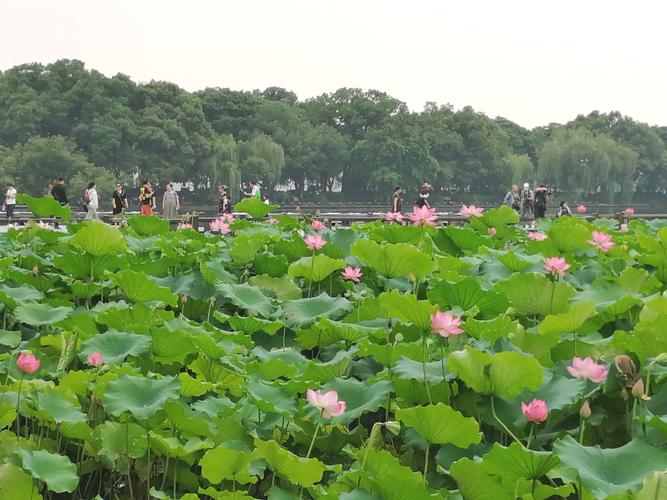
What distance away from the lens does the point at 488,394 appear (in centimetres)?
165

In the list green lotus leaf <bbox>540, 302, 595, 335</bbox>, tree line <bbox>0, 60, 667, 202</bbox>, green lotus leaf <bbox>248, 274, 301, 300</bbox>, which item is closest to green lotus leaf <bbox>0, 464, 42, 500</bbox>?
green lotus leaf <bbox>540, 302, 595, 335</bbox>

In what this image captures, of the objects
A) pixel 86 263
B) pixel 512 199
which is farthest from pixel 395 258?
pixel 512 199

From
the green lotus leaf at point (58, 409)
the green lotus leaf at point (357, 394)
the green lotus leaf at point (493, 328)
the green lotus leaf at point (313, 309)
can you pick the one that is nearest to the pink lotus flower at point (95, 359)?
the green lotus leaf at point (58, 409)

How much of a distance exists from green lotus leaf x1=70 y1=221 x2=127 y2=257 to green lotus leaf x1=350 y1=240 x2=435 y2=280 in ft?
2.58

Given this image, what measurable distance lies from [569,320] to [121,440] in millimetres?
941

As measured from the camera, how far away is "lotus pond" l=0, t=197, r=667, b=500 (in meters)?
1.45

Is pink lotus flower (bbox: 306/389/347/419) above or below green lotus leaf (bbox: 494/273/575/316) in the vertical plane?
below

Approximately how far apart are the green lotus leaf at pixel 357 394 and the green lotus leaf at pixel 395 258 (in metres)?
0.78

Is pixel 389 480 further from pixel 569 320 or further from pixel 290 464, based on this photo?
pixel 569 320

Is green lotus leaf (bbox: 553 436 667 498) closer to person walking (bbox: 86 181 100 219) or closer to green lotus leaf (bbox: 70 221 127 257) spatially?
green lotus leaf (bbox: 70 221 127 257)

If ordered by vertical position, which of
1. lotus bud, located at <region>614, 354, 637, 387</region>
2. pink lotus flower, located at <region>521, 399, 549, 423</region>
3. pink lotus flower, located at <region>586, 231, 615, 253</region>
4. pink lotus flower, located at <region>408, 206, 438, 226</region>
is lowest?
pink lotus flower, located at <region>521, 399, 549, 423</region>

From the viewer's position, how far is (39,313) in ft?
7.98

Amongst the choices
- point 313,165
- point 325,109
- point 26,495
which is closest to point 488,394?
point 26,495

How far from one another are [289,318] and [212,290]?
473mm
